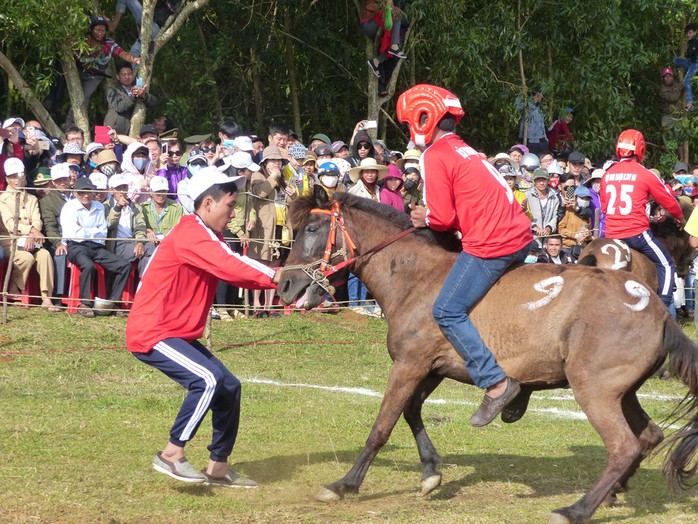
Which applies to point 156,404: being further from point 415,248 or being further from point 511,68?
point 511,68

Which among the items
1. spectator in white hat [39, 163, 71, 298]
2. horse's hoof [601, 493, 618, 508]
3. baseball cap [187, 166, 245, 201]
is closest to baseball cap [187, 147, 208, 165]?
spectator in white hat [39, 163, 71, 298]

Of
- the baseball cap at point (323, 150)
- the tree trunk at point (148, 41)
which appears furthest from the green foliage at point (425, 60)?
the baseball cap at point (323, 150)

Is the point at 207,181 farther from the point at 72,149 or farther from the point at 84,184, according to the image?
the point at 72,149

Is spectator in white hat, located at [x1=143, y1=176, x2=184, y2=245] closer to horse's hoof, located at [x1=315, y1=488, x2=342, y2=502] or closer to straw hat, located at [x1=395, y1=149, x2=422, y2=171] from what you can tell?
straw hat, located at [x1=395, y1=149, x2=422, y2=171]

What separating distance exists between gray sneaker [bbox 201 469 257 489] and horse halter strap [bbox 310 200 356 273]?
162 centimetres

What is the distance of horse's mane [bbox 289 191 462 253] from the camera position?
7516mm

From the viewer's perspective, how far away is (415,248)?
7.45 m

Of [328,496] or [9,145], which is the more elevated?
[9,145]

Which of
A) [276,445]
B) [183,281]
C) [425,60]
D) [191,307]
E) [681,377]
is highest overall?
[425,60]

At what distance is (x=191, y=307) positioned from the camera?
7.06 m

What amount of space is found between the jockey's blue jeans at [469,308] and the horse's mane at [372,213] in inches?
14.2

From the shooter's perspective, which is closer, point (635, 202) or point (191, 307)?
point (191, 307)

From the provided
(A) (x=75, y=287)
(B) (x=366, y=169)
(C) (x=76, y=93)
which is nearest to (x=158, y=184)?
(A) (x=75, y=287)

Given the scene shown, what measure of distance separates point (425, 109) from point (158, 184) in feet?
24.3
